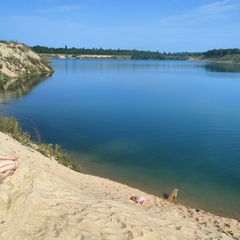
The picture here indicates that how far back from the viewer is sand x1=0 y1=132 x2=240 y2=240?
222 inches

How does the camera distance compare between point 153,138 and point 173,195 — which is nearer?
point 173,195

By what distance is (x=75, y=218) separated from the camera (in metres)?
6.41

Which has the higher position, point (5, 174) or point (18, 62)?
point (5, 174)

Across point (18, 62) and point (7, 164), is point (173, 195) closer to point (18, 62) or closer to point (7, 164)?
point (7, 164)

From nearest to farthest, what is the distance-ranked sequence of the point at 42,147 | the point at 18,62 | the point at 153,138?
the point at 42,147 → the point at 153,138 → the point at 18,62

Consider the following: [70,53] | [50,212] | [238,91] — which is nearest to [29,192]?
[50,212]

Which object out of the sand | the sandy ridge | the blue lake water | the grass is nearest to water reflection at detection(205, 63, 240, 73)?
the sandy ridge

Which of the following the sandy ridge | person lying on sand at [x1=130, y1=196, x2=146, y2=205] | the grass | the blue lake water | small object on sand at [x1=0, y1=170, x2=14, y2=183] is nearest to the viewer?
small object on sand at [x1=0, y1=170, x2=14, y2=183]

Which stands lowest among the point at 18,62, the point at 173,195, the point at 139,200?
the point at 173,195

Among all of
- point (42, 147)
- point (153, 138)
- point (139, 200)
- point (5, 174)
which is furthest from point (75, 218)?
point (153, 138)

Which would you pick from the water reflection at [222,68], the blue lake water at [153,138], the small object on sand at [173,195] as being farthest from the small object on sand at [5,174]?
the water reflection at [222,68]

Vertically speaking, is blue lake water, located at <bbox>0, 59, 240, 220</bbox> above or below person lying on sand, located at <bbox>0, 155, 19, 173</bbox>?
below

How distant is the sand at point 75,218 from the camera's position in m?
5.65

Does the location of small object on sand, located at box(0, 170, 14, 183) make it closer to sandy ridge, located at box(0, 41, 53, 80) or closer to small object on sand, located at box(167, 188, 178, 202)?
small object on sand, located at box(167, 188, 178, 202)
